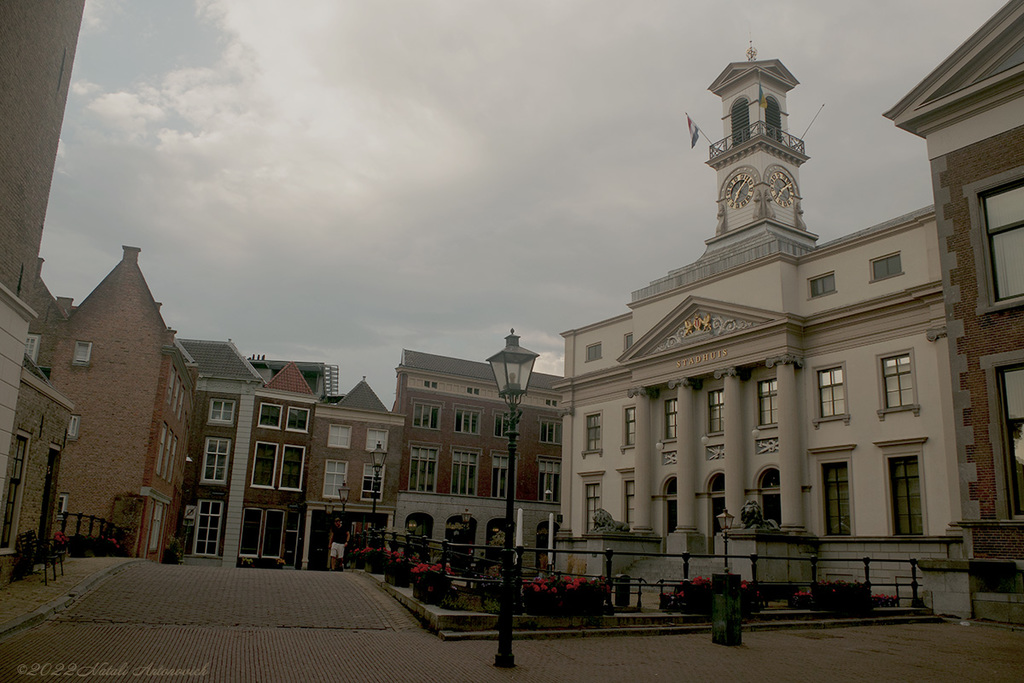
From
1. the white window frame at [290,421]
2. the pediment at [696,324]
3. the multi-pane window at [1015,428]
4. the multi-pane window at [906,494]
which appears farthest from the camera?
the white window frame at [290,421]

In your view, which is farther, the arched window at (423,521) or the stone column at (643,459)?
the arched window at (423,521)

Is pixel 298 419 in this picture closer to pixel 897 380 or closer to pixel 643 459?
pixel 643 459

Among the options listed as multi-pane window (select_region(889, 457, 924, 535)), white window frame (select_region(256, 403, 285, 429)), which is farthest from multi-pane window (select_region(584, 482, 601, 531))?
white window frame (select_region(256, 403, 285, 429))

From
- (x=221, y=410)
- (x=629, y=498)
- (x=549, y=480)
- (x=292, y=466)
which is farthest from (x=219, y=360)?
(x=629, y=498)

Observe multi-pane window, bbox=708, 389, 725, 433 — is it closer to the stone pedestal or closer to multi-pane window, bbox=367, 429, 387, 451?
the stone pedestal

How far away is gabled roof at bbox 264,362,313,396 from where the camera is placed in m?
46.7

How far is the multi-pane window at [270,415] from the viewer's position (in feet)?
150

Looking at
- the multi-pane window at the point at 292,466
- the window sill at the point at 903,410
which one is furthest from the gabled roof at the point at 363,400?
the window sill at the point at 903,410

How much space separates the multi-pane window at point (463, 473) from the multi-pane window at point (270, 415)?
484 inches

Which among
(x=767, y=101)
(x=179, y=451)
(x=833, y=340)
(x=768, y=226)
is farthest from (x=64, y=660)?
(x=767, y=101)

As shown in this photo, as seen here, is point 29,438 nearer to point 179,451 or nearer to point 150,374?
point 150,374

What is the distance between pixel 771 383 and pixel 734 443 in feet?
9.49

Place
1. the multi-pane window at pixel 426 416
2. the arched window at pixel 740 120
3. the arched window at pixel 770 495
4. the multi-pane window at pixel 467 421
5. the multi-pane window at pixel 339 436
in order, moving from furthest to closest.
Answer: the multi-pane window at pixel 467 421
the multi-pane window at pixel 426 416
the multi-pane window at pixel 339 436
the arched window at pixel 740 120
the arched window at pixel 770 495

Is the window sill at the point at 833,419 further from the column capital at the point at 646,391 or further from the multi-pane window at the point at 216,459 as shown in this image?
the multi-pane window at the point at 216,459
